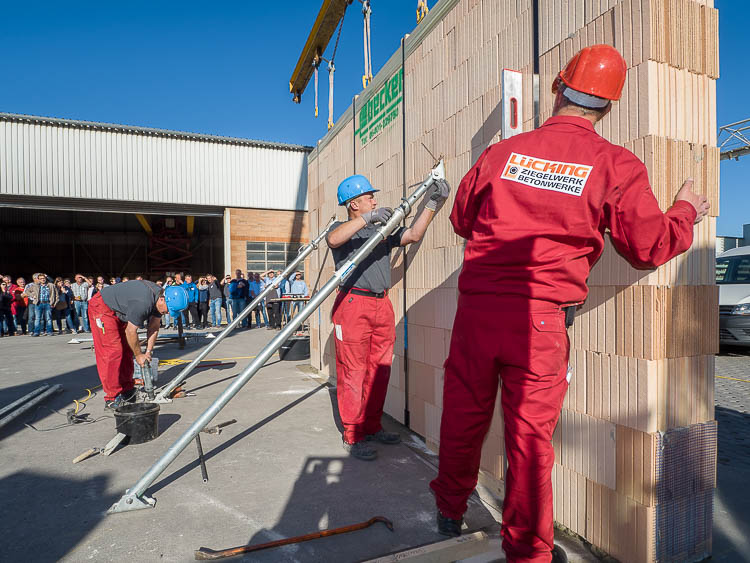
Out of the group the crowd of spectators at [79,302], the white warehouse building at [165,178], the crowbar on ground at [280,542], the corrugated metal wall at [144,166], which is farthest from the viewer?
the white warehouse building at [165,178]

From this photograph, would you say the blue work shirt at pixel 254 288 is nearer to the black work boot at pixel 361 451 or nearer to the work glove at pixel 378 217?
the black work boot at pixel 361 451

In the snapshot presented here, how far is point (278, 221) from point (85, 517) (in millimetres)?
17472

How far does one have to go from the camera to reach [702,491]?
1.99m

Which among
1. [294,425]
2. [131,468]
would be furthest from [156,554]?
[294,425]

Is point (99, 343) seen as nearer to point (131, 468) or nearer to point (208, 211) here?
point (131, 468)

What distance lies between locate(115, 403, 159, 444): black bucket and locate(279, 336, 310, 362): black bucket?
376 cm

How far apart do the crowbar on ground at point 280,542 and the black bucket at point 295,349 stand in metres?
5.31

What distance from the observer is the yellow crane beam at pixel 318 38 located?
1000cm

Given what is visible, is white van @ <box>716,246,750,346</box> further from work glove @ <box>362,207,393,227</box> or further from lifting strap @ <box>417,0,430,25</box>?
work glove @ <box>362,207,393,227</box>

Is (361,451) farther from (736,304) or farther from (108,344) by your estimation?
(736,304)

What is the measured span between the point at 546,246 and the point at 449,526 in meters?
1.42

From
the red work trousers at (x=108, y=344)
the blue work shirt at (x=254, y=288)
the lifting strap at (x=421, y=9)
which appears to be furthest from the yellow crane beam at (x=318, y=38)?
the red work trousers at (x=108, y=344)

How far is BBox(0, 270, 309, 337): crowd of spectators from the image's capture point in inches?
502

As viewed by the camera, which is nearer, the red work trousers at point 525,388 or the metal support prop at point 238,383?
the red work trousers at point 525,388
